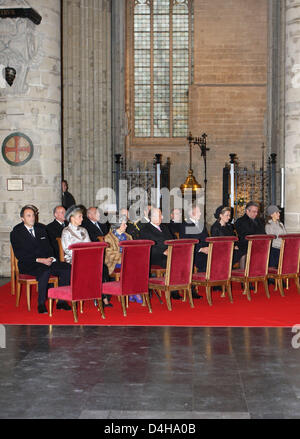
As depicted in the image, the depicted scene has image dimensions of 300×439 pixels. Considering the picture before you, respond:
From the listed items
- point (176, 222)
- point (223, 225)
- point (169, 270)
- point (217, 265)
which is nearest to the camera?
point (169, 270)

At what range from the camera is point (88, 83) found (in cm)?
1672

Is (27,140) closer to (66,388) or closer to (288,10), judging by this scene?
(288,10)

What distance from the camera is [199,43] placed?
22969 millimetres

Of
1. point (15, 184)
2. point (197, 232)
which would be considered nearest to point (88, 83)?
point (15, 184)

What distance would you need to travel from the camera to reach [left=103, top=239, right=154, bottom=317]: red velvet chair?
790 cm

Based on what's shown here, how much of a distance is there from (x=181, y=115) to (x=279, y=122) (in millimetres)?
7130

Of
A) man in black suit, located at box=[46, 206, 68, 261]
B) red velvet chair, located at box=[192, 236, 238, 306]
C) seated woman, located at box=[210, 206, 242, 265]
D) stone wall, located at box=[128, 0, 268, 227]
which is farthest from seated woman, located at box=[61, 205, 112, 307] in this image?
stone wall, located at box=[128, 0, 268, 227]

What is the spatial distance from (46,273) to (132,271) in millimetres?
1142

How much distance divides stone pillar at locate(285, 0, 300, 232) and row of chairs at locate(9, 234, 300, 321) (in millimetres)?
2437

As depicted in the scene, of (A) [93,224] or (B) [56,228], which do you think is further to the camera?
(A) [93,224]

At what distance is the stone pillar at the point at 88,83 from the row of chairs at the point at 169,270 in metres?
7.43

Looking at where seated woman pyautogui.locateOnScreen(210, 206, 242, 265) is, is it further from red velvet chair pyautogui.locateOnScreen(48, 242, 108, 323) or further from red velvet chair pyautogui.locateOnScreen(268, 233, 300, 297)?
red velvet chair pyautogui.locateOnScreen(48, 242, 108, 323)

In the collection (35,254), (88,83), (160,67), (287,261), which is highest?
(160,67)

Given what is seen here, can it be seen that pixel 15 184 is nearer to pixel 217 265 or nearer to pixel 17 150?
pixel 17 150
